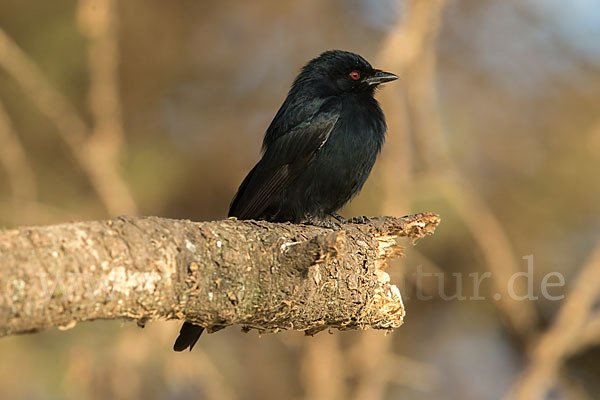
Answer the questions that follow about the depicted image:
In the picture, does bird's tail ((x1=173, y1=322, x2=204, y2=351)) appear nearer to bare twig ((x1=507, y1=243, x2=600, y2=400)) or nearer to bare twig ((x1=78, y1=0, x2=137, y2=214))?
bare twig ((x1=78, y1=0, x2=137, y2=214))

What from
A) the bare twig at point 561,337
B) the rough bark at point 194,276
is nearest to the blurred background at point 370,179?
the bare twig at point 561,337

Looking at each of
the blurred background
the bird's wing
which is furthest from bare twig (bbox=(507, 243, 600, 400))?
the bird's wing

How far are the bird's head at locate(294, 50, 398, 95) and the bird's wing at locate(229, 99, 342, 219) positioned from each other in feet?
1.46

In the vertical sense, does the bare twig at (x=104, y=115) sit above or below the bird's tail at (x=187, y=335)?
above

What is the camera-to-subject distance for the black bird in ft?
15.0

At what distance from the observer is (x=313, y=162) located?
4.60 m

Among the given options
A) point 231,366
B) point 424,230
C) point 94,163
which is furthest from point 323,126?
point 231,366

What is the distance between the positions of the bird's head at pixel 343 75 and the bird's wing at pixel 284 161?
0.45m

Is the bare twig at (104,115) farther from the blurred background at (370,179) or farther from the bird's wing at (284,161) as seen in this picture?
the bird's wing at (284,161)

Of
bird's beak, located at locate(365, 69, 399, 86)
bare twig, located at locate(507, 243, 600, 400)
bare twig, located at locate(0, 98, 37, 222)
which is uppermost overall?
bird's beak, located at locate(365, 69, 399, 86)

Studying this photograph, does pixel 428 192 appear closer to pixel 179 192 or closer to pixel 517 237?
pixel 517 237

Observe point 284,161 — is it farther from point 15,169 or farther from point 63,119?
point 15,169

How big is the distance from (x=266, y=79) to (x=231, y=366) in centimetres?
290

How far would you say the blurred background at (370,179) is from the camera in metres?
5.98
